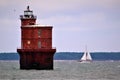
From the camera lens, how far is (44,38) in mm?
101562

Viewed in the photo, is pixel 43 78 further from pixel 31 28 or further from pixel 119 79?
pixel 31 28

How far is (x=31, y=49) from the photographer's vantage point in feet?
329

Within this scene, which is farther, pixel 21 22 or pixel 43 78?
pixel 21 22

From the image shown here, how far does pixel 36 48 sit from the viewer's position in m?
101

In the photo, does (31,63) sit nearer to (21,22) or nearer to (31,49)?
(31,49)

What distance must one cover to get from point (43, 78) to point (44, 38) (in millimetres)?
18644

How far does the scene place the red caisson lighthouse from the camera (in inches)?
3937

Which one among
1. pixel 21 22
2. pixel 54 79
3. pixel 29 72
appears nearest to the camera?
pixel 54 79

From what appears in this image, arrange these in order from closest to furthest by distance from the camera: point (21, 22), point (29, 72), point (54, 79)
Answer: point (54, 79), point (29, 72), point (21, 22)

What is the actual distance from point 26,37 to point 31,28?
5.57ft

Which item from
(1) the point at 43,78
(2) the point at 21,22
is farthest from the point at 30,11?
(1) the point at 43,78

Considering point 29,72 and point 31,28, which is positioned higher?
point 31,28

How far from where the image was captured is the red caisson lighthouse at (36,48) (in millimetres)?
100000

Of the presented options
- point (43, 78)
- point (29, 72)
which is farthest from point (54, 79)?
point (29, 72)
